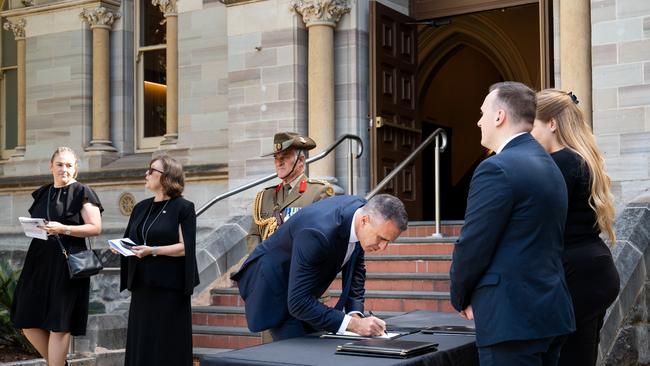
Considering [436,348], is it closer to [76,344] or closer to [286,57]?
[76,344]

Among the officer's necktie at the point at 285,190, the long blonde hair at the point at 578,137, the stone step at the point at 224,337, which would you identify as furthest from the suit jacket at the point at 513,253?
the stone step at the point at 224,337

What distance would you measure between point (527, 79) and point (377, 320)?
487 inches

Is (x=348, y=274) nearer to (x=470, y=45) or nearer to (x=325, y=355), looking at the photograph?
(x=325, y=355)

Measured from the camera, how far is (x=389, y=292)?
8.74 m

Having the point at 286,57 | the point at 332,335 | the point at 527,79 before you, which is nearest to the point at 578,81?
the point at 286,57

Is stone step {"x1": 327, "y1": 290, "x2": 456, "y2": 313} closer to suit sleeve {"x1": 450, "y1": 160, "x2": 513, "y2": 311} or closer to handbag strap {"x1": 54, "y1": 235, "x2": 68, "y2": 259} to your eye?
handbag strap {"x1": 54, "y1": 235, "x2": 68, "y2": 259}

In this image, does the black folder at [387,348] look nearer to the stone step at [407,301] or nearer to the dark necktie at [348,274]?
the dark necktie at [348,274]

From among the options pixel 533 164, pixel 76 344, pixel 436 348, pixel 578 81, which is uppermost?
pixel 578 81

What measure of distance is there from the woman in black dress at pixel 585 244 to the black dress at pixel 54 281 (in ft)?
12.6

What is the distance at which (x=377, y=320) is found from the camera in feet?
14.3

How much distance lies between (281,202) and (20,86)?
10287 millimetres

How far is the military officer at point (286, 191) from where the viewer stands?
5.91 m

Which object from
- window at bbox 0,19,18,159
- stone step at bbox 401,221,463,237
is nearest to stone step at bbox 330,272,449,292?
stone step at bbox 401,221,463,237

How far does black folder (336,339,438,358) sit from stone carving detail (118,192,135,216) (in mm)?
9930
